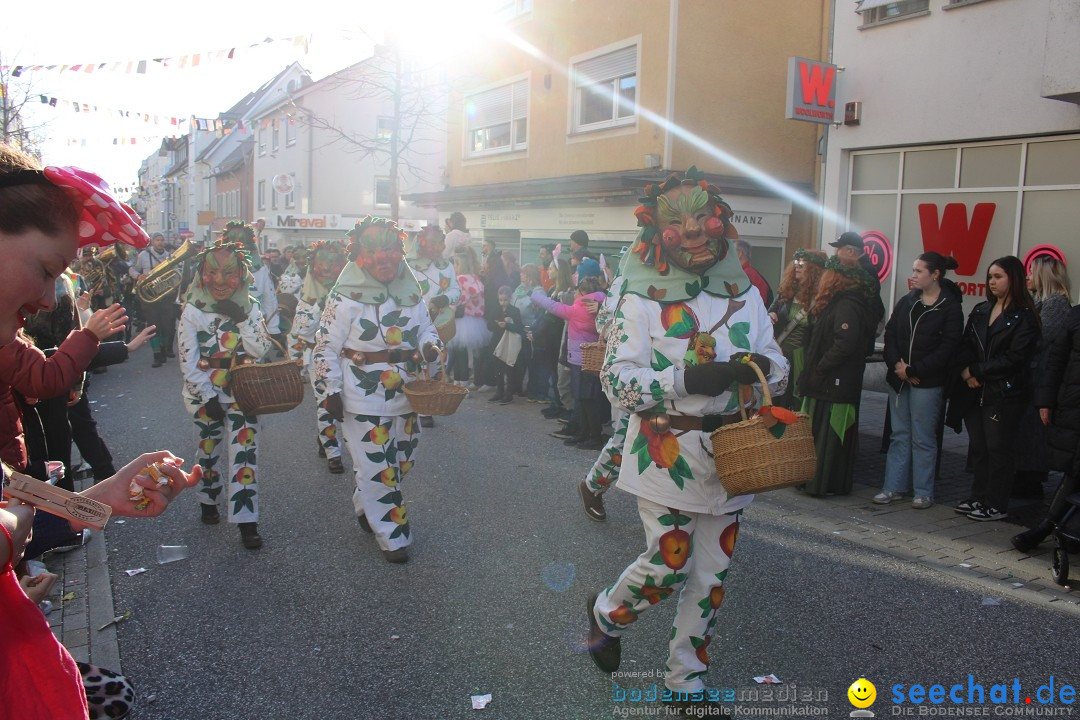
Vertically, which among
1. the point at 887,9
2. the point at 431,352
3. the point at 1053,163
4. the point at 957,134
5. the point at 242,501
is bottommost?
the point at 242,501

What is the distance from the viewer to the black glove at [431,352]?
5.49 meters

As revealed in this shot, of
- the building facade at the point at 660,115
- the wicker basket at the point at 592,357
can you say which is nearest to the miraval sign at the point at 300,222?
the building facade at the point at 660,115

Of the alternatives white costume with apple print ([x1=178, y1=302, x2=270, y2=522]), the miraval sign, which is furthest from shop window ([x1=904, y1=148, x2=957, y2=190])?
the miraval sign

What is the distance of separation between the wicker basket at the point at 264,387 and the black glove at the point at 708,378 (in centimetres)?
303

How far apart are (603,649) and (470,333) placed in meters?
8.31

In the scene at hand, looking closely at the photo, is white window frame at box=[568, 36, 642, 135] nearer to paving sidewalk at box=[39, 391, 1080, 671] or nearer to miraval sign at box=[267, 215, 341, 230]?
paving sidewalk at box=[39, 391, 1080, 671]

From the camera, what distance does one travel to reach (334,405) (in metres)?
5.21

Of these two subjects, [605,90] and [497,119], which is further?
[497,119]

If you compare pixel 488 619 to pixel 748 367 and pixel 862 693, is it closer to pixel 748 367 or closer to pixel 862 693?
pixel 862 693

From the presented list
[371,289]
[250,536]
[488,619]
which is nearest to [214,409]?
[250,536]

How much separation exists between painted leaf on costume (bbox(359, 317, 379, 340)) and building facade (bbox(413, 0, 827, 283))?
31.9 ft

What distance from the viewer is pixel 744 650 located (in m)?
4.05

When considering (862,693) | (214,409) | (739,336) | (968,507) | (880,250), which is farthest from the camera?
(880,250)

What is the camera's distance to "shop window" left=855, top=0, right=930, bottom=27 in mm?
11594
